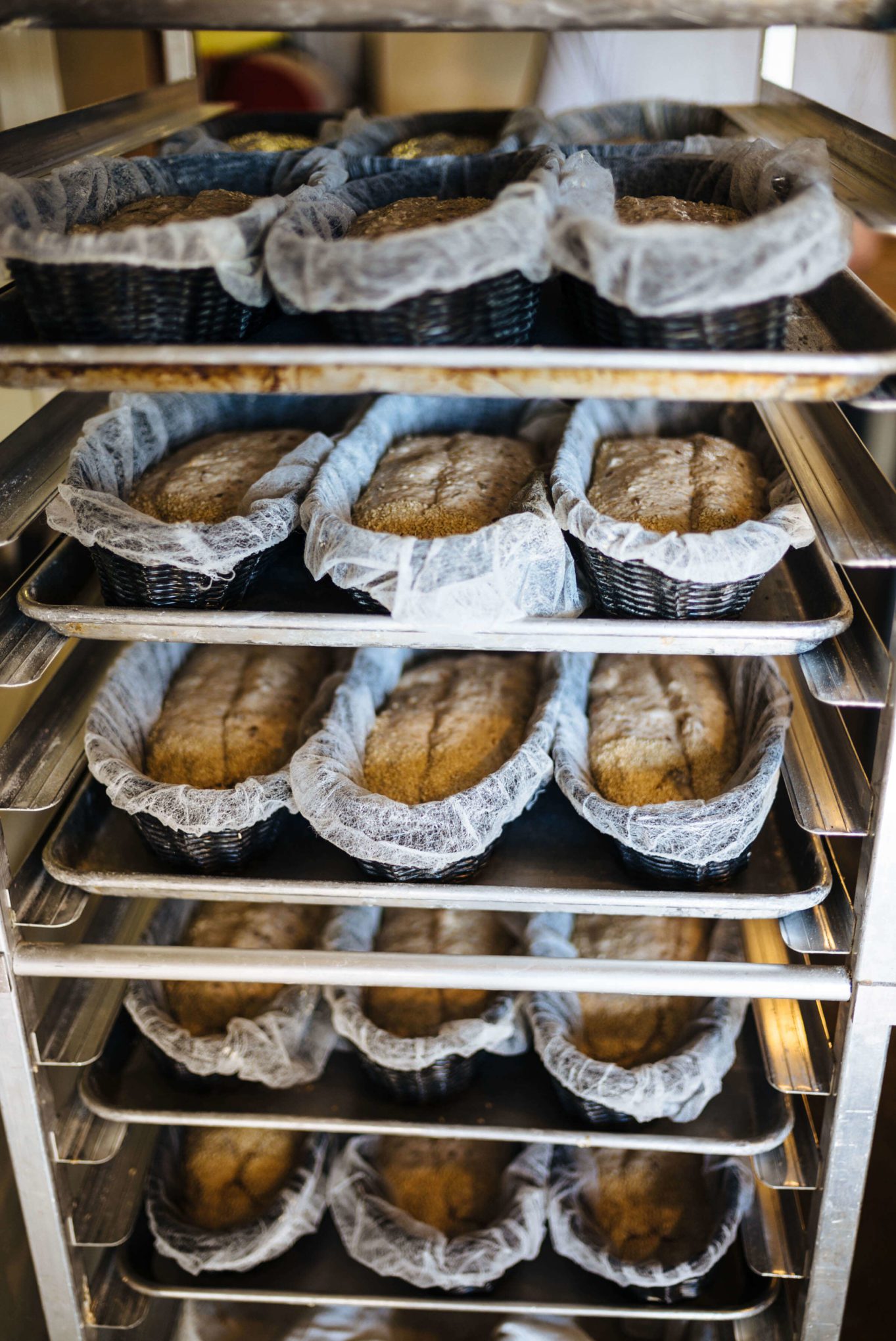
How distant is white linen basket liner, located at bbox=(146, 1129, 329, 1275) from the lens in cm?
160

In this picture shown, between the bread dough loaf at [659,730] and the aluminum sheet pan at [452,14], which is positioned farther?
the bread dough loaf at [659,730]

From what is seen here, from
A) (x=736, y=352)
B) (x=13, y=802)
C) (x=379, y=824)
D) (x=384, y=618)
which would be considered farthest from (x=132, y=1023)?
(x=736, y=352)

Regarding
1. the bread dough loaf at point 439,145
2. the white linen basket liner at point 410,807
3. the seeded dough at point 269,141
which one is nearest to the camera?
the white linen basket liner at point 410,807

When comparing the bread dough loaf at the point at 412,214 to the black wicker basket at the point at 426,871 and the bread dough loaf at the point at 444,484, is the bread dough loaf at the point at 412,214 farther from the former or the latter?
the black wicker basket at the point at 426,871

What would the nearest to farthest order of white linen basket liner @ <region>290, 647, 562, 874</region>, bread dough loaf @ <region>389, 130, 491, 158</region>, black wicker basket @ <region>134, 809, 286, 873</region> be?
1. white linen basket liner @ <region>290, 647, 562, 874</region>
2. black wicker basket @ <region>134, 809, 286, 873</region>
3. bread dough loaf @ <region>389, 130, 491, 158</region>

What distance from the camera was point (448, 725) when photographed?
5.24 ft

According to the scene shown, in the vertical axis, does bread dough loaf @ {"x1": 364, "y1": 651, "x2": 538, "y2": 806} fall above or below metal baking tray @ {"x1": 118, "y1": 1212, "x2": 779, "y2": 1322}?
above

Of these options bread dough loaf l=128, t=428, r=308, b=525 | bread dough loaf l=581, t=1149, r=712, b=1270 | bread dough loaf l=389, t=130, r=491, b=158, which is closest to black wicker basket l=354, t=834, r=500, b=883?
bread dough loaf l=128, t=428, r=308, b=525

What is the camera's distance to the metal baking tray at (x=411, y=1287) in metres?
1.60

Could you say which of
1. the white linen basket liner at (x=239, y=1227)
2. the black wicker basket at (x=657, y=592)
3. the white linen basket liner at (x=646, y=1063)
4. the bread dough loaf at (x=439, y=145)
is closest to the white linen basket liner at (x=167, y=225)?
the bread dough loaf at (x=439, y=145)

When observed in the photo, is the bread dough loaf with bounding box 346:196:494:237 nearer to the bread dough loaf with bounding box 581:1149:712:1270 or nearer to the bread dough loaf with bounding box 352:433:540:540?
the bread dough loaf with bounding box 352:433:540:540

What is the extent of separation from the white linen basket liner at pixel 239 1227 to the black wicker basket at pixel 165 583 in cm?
90

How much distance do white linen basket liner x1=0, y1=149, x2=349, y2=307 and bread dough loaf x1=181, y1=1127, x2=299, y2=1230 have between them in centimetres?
130

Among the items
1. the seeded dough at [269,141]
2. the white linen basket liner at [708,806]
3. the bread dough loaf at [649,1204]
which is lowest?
the bread dough loaf at [649,1204]
